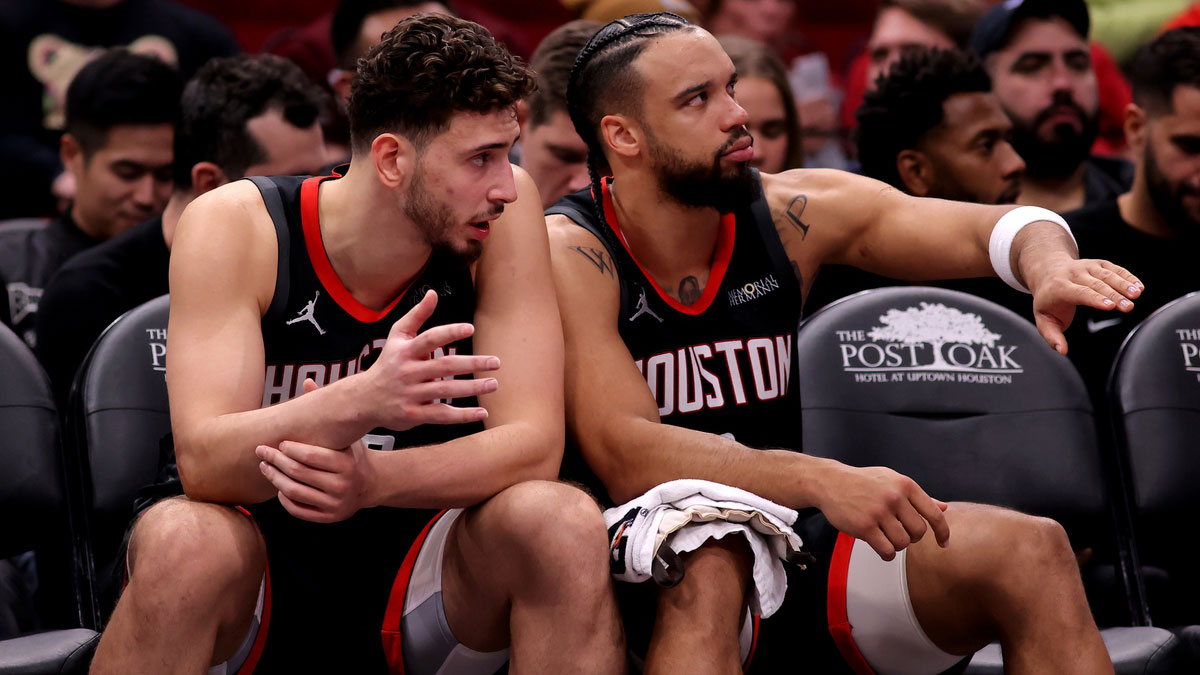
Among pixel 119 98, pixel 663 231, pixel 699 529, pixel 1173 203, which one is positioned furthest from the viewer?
pixel 119 98

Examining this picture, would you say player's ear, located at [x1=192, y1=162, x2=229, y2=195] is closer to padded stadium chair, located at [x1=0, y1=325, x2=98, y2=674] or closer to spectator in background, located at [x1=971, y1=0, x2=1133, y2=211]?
padded stadium chair, located at [x1=0, y1=325, x2=98, y2=674]

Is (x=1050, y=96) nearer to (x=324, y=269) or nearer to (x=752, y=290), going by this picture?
(x=752, y=290)

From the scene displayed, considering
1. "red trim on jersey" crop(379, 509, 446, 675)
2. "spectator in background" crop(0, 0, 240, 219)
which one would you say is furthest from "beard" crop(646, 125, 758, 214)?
"spectator in background" crop(0, 0, 240, 219)

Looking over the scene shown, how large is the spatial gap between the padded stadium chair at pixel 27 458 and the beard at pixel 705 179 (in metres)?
1.32

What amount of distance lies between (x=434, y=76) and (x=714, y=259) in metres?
0.74

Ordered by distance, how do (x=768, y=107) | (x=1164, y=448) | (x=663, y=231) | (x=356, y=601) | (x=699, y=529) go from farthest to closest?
(x=768, y=107), (x=1164, y=448), (x=663, y=231), (x=356, y=601), (x=699, y=529)

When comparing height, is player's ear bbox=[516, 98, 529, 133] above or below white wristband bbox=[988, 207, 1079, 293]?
above

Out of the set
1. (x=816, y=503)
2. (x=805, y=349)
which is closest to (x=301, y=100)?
(x=805, y=349)

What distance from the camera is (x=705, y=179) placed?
268 centimetres

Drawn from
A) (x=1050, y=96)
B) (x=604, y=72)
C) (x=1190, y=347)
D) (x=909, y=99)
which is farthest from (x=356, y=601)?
(x=1050, y=96)

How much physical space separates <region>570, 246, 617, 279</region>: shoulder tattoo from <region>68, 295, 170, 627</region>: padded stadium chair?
0.87 m

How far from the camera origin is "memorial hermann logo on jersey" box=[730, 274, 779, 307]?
2.73m

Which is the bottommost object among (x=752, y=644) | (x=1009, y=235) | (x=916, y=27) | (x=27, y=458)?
(x=752, y=644)

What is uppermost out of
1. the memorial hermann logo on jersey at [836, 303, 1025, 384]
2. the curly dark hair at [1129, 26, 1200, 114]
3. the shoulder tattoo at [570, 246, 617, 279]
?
the curly dark hair at [1129, 26, 1200, 114]
